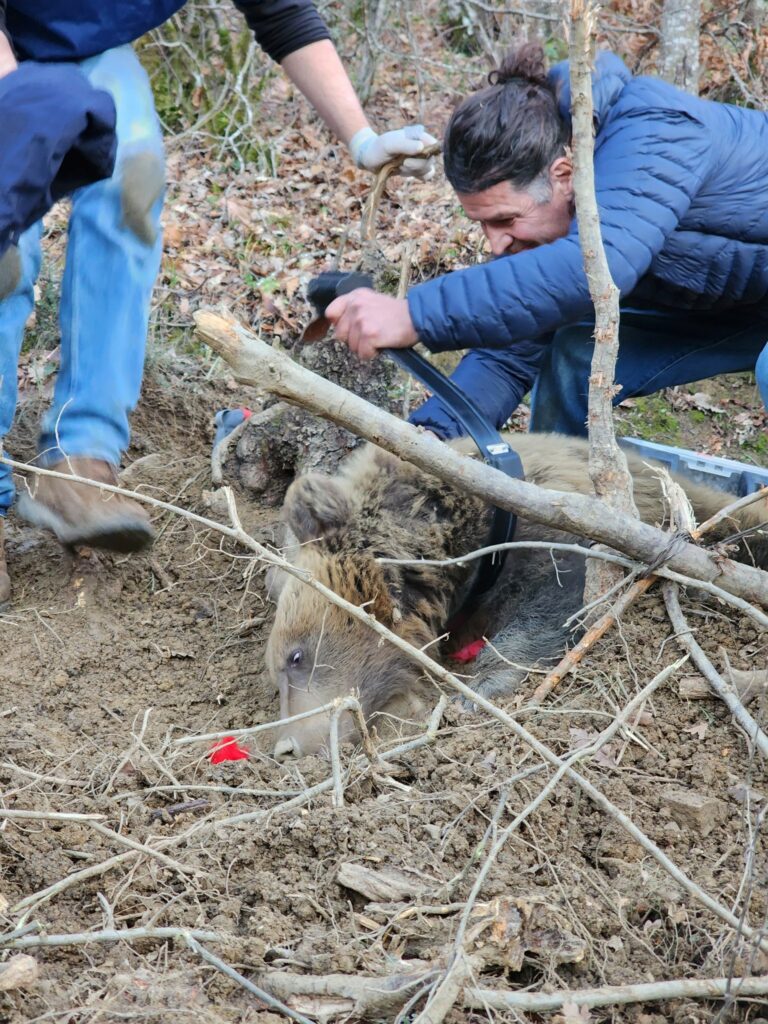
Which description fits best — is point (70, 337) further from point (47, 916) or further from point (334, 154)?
point (334, 154)

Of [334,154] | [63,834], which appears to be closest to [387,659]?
[63,834]

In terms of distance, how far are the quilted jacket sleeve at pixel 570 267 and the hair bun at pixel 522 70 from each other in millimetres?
561

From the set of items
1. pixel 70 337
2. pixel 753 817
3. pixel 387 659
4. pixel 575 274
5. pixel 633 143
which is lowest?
pixel 387 659

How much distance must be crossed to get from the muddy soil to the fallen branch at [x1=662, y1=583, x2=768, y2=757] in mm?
81

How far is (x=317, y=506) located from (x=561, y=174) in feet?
5.95

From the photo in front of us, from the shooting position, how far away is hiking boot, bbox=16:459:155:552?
3.83 meters

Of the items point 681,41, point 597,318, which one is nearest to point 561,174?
point 597,318

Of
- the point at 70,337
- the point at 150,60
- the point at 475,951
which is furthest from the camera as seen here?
the point at 150,60

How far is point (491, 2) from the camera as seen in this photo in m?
11.4

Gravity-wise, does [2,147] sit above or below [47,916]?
above

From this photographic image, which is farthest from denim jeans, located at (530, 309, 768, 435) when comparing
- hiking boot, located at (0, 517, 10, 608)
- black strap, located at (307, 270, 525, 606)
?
hiking boot, located at (0, 517, 10, 608)

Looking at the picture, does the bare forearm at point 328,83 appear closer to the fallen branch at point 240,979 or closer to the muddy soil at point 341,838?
the muddy soil at point 341,838

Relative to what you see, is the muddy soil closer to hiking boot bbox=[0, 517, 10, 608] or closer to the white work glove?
hiking boot bbox=[0, 517, 10, 608]

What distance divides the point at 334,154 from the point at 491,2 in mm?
3322
